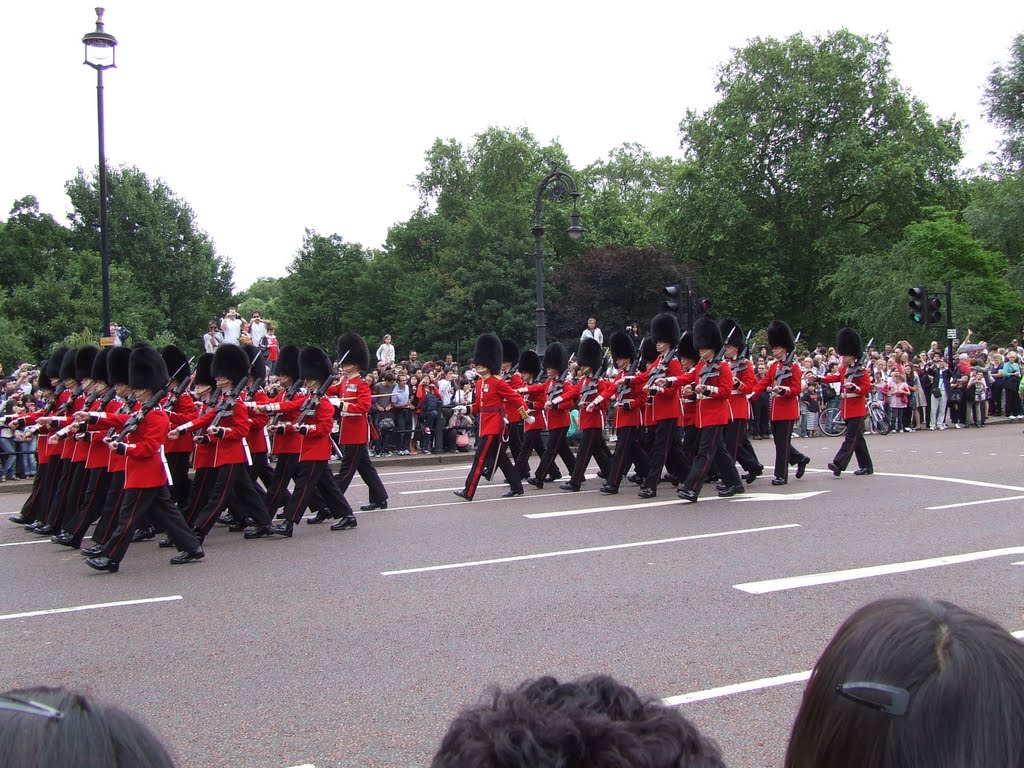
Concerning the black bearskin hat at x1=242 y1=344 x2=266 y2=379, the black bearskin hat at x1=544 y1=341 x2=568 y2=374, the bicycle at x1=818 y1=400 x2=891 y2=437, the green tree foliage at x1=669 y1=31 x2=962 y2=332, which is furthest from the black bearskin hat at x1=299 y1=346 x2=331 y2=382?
the green tree foliage at x1=669 y1=31 x2=962 y2=332

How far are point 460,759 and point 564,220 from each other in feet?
177

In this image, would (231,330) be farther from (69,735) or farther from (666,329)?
(69,735)

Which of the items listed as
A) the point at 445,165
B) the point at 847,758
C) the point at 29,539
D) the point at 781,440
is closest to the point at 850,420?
the point at 781,440

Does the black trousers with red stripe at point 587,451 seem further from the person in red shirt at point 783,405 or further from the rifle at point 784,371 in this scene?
the rifle at point 784,371

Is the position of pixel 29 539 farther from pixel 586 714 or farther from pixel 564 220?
pixel 564 220

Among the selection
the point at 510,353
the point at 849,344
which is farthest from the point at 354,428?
the point at 849,344

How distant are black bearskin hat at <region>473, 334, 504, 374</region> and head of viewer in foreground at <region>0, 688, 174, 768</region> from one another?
12.2 meters

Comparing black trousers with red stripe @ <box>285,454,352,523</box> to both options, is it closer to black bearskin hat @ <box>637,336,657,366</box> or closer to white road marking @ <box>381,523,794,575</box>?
white road marking @ <box>381,523,794,575</box>

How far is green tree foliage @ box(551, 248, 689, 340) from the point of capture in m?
41.4

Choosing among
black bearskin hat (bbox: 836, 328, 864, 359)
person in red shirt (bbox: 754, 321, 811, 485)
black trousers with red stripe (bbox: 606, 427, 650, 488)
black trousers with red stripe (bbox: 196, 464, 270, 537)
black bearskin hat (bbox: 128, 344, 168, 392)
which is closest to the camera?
black bearskin hat (bbox: 128, 344, 168, 392)

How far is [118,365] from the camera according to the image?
415 inches

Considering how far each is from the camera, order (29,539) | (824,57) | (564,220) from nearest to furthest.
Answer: (29,539) < (824,57) < (564,220)

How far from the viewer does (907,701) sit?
4.30 ft

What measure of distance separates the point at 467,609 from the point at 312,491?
4.17m
